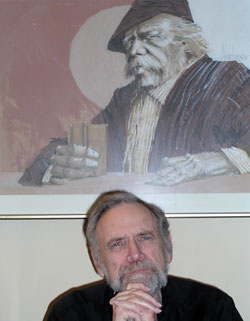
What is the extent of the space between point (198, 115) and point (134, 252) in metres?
0.71

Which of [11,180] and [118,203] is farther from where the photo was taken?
[11,180]

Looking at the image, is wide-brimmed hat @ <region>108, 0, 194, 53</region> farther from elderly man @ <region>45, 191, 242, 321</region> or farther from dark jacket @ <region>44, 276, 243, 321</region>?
dark jacket @ <region>44, 276, 243, 321</region>

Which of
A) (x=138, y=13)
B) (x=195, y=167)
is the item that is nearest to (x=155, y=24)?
(x=138, y=13)

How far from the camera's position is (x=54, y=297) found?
204 cm

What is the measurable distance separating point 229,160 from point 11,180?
3.12ft

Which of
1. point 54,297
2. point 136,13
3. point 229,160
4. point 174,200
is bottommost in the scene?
point 54,297

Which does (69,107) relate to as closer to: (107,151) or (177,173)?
(107,151)

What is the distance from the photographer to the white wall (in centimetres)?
202

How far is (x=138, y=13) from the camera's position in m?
2.09

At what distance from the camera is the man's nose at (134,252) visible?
5.32 feet

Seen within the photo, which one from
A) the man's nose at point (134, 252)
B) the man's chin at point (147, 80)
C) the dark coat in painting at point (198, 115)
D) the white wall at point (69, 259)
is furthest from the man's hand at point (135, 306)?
the man's chin at point (147, 80)

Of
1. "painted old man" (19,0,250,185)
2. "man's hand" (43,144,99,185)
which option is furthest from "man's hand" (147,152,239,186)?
"man's hand" (43,144,99,185)

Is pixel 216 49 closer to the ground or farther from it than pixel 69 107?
farther from it

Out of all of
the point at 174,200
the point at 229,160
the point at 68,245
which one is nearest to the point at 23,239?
the point at 68,245
